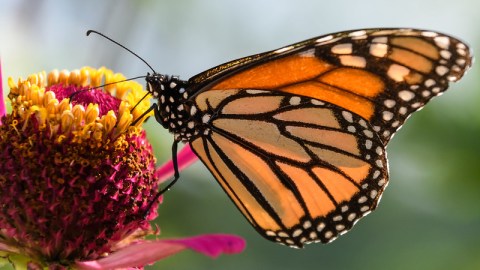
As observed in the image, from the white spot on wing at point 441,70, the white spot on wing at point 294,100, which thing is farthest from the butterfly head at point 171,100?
the white spot on wing at point 441,70

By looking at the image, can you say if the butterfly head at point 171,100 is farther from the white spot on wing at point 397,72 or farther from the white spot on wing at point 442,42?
the white spot on wing at point 442,42

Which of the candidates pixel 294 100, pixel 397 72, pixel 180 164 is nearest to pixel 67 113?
pixel 180 164

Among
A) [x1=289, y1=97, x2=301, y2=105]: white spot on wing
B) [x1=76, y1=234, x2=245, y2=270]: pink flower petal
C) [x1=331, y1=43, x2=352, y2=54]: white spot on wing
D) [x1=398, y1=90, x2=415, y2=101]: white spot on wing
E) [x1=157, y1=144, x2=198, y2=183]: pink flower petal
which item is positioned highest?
[x1=331, y1=43, x2=352, y2=54]: white spot on wing

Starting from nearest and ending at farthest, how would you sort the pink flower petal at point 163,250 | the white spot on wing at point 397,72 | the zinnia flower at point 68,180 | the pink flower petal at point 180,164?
the pink flower petal at point 163,250 < the zinnia flower at point 68,180 < the white spot on wing at point 397,72 < the pink flower petal at point 180,164

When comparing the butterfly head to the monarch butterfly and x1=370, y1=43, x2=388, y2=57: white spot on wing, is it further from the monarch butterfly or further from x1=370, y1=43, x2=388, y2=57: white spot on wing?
x1=370, y1=43, x2=388, y2=57: white spot on wing

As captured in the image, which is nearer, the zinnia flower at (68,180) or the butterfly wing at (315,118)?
the zinnia flower at (68,180)

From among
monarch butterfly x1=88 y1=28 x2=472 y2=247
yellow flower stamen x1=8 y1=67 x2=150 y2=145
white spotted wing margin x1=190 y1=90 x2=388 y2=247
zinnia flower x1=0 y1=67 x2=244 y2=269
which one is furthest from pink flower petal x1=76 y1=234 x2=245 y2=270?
white spotted wing margin x1=190 y1=90 x2=388 y2=247

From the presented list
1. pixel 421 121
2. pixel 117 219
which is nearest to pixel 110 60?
pixel 421 121

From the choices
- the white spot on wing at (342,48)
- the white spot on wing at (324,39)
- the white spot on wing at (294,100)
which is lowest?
the white spot on wing at (294,100)
